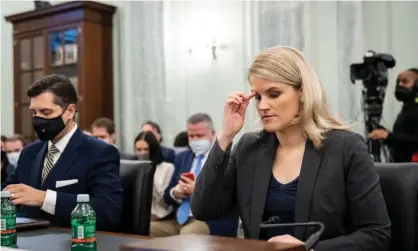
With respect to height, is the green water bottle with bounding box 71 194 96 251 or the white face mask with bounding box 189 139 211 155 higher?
the white face mask with bounding box 189 139 211 155

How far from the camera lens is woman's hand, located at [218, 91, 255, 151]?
5.92 feet

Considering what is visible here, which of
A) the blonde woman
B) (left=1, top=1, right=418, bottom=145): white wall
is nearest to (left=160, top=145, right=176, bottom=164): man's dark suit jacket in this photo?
(left=1, top=1, right=418, bottom=145): white wall

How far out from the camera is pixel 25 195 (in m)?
1.96

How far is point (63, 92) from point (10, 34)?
20.0ft

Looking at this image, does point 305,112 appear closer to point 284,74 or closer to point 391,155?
point 284,74

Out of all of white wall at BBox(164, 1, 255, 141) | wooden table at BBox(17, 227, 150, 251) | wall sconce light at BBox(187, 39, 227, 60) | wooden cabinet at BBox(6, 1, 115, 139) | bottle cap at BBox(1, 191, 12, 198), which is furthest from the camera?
wooden cabinet at BBox(6, 1, 115, 139)

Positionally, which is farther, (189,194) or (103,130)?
(103,130)

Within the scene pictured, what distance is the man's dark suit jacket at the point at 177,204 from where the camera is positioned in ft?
11.3

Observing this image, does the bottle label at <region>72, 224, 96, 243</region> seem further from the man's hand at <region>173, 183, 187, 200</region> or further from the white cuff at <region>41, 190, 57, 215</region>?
the man's hand at <region>173, 183, 187, 200</region>

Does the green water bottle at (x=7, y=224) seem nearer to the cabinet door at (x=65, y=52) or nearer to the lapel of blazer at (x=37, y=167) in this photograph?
the lapel of blazer at (x=37, y=167)

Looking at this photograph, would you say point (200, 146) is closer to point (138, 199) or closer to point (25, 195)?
point (138, 199)

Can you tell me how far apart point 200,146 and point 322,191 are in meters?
2.31

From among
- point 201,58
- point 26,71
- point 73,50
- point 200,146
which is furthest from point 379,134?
point 26,71

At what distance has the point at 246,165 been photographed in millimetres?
1825
